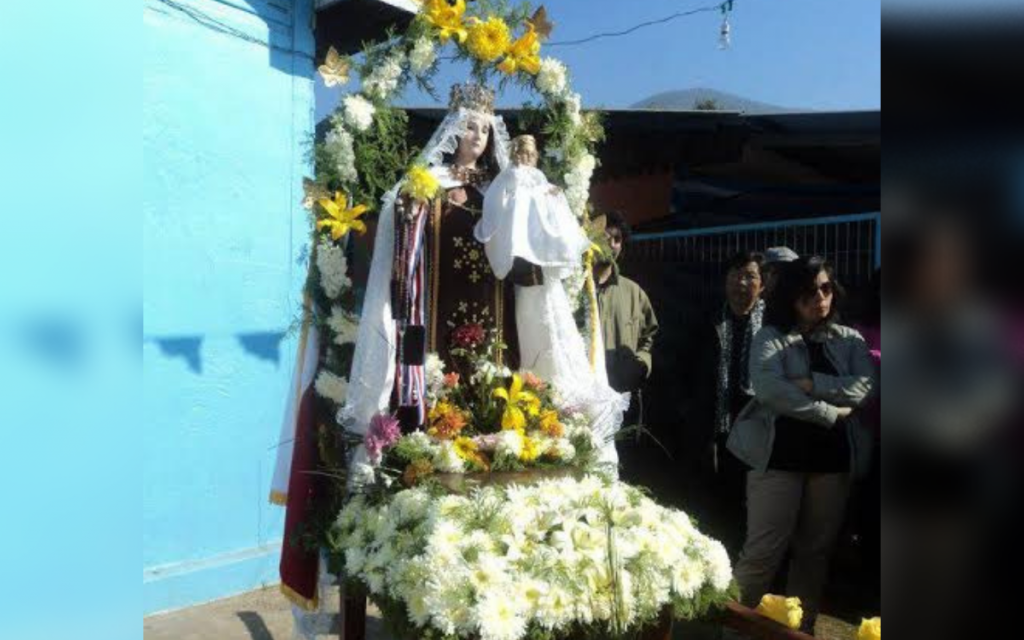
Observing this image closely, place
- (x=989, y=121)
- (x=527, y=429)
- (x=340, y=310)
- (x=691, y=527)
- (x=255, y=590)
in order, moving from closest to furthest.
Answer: (x=989, y=121) < (x=691, y=527) < (x=527, y=429) < (x=340, y=310) < (x=255, y=590)

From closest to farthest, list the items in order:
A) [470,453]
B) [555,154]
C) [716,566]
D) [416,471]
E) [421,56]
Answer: [716,566] < [416,471] < [470,453] < [421,56] < [555,154]

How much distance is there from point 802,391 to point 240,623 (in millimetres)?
2696

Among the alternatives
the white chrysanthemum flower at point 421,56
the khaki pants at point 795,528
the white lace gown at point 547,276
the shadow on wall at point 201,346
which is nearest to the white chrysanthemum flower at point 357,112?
the white chrysanthemum flower at point 421,56

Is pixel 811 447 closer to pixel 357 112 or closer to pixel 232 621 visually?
pixel 357 112

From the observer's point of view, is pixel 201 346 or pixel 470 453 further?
pixel 201 346

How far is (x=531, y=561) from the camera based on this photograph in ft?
7.24

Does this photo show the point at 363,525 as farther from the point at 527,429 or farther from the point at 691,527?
the point at 691,527

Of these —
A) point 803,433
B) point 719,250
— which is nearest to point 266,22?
point 719,250

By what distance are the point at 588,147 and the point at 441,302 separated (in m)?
1.02

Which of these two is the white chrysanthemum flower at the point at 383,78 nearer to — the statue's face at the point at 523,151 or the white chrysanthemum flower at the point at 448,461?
the statue's face at the point at 523,151

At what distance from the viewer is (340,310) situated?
3.27 meters

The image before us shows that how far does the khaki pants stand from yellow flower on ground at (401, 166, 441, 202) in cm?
163

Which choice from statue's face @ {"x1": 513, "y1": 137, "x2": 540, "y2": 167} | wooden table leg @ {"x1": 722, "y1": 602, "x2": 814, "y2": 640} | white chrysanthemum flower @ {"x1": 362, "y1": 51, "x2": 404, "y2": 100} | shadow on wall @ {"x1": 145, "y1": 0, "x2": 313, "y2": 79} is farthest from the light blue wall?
wooden table leg @ {"x1": 722, "y1": 602, "x2": 814, "y2": 640}

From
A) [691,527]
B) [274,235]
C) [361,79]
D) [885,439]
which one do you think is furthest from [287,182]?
[885,439]
